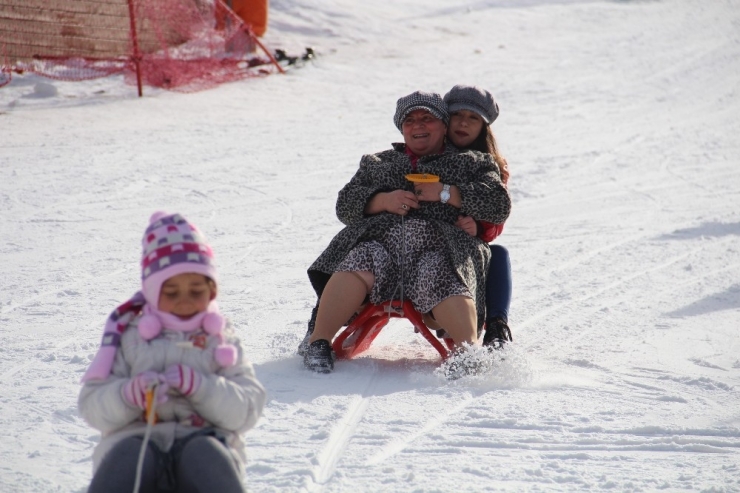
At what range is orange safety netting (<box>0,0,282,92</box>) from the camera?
445 inches

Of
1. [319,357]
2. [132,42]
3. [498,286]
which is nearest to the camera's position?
[319,357]

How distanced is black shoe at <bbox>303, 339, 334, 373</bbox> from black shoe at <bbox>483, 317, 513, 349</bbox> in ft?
2.40

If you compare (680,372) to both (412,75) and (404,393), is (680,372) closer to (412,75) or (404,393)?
(404,393)

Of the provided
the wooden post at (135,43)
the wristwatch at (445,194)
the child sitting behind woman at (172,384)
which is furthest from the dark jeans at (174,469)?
the wooden post at (135,43)

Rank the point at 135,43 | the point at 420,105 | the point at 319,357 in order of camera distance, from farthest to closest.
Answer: the point at 135,43 → the point at 420,105 → the point at 319,357

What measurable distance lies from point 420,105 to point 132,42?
818 cm

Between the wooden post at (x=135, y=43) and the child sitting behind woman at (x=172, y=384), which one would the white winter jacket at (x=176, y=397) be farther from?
the wooden post at (x=135, y=43)

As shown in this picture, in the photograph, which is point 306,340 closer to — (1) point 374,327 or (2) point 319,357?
(2) point 319,357

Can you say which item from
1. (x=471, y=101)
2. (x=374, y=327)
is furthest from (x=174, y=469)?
(x=471, y=101)

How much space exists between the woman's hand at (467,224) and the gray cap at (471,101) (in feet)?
1.71

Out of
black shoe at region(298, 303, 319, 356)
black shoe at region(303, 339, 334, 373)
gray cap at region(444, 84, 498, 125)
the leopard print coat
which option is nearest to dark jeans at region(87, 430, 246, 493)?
black shoe at region(303, 339, 334, 373)

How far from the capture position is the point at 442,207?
4473mm

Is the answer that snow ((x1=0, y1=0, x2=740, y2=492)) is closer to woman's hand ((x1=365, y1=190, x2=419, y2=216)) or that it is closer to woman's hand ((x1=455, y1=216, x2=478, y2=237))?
woman's hand ((x1=455, y1=216, x2=478, y2=237))

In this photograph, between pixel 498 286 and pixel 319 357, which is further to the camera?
pixel 498 286
